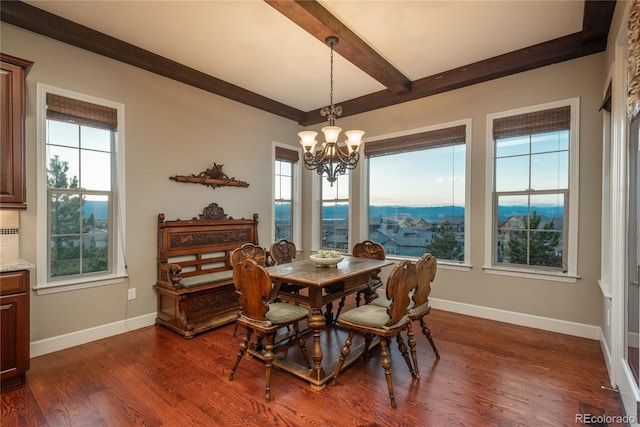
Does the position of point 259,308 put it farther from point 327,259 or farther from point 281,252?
point 281,252

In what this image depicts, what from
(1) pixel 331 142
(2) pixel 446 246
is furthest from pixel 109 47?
(2) pixel 446 246

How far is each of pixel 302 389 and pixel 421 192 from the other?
3.20 m

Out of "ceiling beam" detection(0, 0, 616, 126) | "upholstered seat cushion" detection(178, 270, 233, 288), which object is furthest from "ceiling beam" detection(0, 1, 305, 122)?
"upholstered seat cushion" detection(178, 270, 233, 288)

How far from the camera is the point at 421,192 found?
178 inches

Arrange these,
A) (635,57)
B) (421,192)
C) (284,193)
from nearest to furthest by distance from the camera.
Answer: (635,57) → (421,192) → (284,193)

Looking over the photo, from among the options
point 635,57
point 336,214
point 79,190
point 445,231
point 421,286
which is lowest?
point 421,286

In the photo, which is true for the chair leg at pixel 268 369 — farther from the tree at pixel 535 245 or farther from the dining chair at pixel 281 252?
the tree at pixel 535 245

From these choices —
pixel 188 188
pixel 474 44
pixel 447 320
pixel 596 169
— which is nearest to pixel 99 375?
pixel 188 188

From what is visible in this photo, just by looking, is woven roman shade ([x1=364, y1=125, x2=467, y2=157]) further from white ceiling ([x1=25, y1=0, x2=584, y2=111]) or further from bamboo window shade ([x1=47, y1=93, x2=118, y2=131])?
bamboo window shade ([x1=47, y1=93, x2=118, y2=131])

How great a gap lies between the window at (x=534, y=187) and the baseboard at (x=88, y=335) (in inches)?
168

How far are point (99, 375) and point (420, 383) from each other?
2590mm

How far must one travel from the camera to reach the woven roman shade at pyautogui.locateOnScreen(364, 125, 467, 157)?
4102mm

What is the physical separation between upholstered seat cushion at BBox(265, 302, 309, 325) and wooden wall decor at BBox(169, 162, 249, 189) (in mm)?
2157

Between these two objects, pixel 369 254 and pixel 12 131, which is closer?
pixel 12 131
